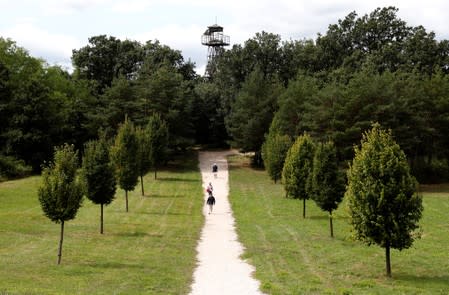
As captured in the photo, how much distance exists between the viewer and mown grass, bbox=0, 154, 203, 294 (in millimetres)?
17359

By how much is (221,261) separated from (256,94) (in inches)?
1979

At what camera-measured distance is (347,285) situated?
57.5ft

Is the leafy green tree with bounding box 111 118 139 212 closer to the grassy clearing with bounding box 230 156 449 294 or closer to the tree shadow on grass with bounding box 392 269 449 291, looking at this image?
the grassy clearing with bounding box 230 156 449 294

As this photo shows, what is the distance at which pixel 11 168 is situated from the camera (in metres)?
61.1

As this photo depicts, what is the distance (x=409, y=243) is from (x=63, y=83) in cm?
6883

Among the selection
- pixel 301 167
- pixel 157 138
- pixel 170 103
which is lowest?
pixel 301 167

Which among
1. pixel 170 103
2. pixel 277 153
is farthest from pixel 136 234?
pixel 170 103

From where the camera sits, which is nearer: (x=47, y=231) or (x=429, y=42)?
(x=47, y=231)

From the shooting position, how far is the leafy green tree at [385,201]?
1873 centimetres

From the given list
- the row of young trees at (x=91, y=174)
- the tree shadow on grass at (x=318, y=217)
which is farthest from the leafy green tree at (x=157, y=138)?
the tree shadow on grass at (x=318, y=217)

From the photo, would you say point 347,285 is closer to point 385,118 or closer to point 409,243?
point 409,243

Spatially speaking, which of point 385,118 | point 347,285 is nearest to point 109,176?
point 347,285

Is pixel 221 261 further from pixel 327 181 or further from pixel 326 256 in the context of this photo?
pixel 327 181

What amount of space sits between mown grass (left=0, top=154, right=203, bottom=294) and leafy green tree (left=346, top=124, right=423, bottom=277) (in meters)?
6.76
